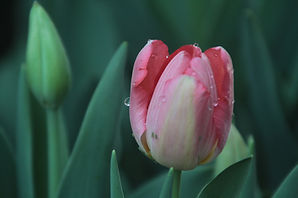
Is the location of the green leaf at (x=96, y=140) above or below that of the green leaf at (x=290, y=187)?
above

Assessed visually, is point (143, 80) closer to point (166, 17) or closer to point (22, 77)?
point (22, 77)

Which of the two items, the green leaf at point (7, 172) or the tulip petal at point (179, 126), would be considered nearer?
the tulip petal at point (179, 126)

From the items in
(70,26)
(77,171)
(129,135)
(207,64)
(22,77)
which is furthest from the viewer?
(70,26)

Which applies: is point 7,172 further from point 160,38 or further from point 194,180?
point 160,38

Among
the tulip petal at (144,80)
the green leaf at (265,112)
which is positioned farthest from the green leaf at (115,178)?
the green leaf at (265,112)

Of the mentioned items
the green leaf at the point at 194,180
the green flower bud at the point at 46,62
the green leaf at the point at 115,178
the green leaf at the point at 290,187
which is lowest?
the green leaf at the point at 194,180

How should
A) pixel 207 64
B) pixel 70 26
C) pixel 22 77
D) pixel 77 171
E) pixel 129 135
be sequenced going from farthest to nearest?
pixel 70 26
pixel 129 135
pixel 22 77
pixel 77 171
pixel 207 64

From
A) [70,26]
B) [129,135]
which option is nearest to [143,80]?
[129,135]

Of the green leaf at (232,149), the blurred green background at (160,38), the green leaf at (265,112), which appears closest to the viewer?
the green leaf at (232,149)

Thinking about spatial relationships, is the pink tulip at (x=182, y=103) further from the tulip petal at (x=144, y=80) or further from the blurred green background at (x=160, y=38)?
the blurred green background at (x=160, y=38)

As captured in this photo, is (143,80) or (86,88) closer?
(143,80)
